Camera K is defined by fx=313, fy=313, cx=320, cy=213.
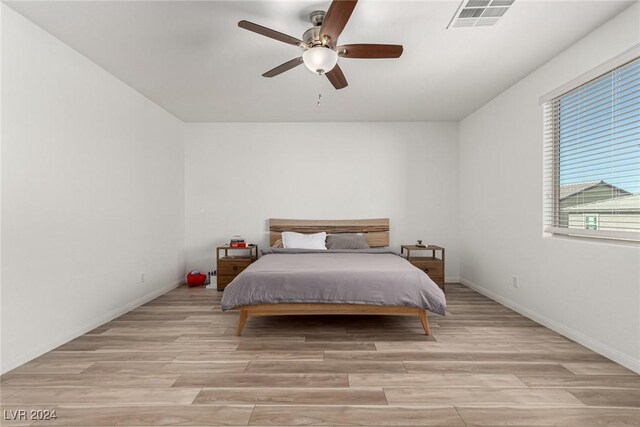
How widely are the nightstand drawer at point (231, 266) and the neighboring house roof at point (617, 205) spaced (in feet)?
12.4

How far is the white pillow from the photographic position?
431 centimetres

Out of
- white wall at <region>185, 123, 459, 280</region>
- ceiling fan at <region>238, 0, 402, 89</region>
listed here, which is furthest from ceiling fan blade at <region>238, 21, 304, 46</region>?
white wall at <region>185, 123, 459, 280</region>

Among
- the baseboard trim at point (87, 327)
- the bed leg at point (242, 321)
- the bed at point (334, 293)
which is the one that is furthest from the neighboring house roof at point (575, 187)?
the baseboard trim at point (87, 327)

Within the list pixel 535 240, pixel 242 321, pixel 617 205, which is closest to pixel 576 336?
pixel 535 240

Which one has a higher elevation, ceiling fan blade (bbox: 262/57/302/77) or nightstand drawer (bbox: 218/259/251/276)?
ceiling fan blade (bbox: 262/57/302/77)

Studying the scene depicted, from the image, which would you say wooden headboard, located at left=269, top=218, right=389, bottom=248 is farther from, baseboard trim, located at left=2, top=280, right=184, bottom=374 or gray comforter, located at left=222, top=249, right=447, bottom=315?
gray comforter, located at left=222, top=249, right=447, bottom=315

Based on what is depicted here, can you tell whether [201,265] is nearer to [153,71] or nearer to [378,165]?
[153,71]

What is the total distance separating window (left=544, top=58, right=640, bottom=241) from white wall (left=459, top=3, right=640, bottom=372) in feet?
0.37

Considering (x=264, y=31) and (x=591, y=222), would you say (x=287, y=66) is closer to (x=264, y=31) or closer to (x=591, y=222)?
(x=264, y=31)

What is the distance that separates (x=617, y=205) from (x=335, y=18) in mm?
2444

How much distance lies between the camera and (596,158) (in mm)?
2535

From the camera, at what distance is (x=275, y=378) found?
203 cm

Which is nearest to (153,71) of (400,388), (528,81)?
(400,388)

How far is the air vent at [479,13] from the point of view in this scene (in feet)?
6.72
